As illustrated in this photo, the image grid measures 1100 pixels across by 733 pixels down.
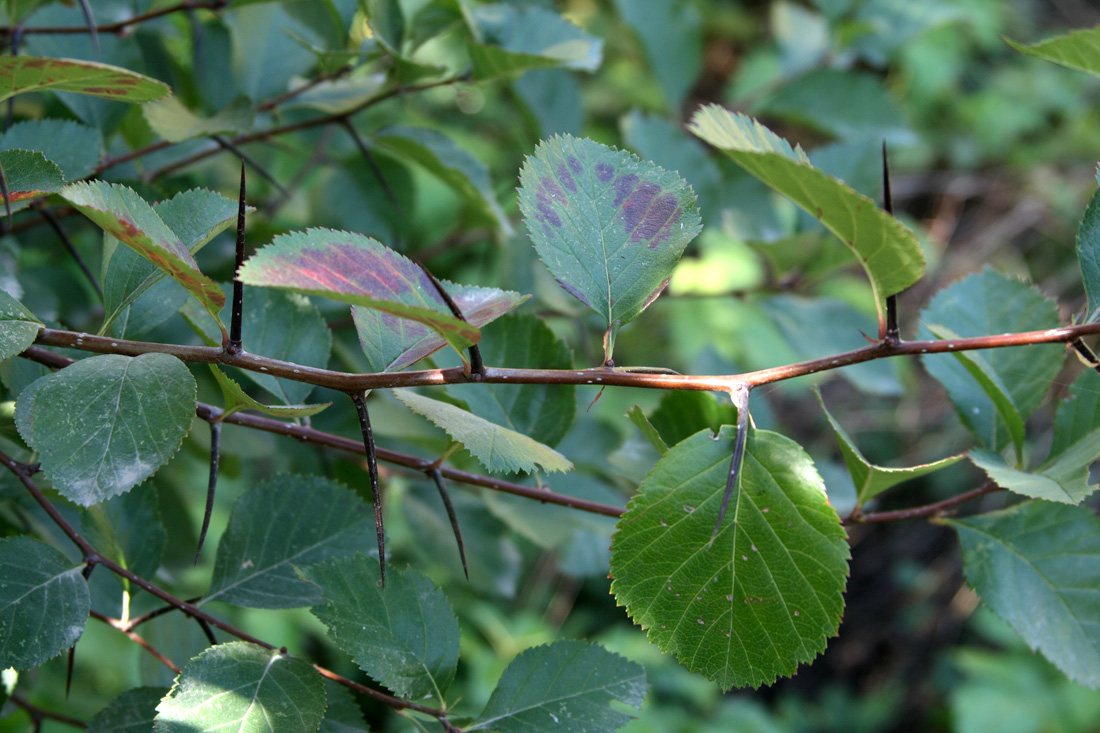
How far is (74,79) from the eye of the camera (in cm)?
39

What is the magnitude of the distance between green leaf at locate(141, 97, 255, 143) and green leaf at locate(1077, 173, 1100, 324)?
23.5 inches

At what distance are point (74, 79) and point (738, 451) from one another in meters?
0.40

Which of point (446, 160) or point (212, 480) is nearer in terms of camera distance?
point (212, 480)

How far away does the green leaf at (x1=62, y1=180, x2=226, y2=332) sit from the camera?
0.34m

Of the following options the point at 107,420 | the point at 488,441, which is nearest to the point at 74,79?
the point at 107,420

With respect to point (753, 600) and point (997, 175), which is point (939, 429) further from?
point (753, 600)

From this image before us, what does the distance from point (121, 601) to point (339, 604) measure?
269mm

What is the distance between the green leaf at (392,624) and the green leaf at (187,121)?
36cm

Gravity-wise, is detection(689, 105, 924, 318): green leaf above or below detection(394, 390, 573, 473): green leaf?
above

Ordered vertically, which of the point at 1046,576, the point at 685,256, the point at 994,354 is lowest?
the point at 685,256

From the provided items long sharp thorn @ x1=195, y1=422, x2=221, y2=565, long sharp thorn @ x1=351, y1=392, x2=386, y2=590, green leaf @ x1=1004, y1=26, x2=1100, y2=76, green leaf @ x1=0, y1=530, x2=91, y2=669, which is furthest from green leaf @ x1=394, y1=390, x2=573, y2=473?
green leaf @ x1=1004, y1=26, x2=1100, y2=76

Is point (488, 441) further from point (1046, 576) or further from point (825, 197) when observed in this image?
point (1046, 576)

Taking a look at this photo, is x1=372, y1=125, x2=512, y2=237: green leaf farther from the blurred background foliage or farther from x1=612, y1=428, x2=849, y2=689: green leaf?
x1=612, y1=428, x2=849, y2=689: green leaf

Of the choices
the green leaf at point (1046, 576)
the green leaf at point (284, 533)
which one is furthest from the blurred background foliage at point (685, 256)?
the green leaf at point (1046, 576)
